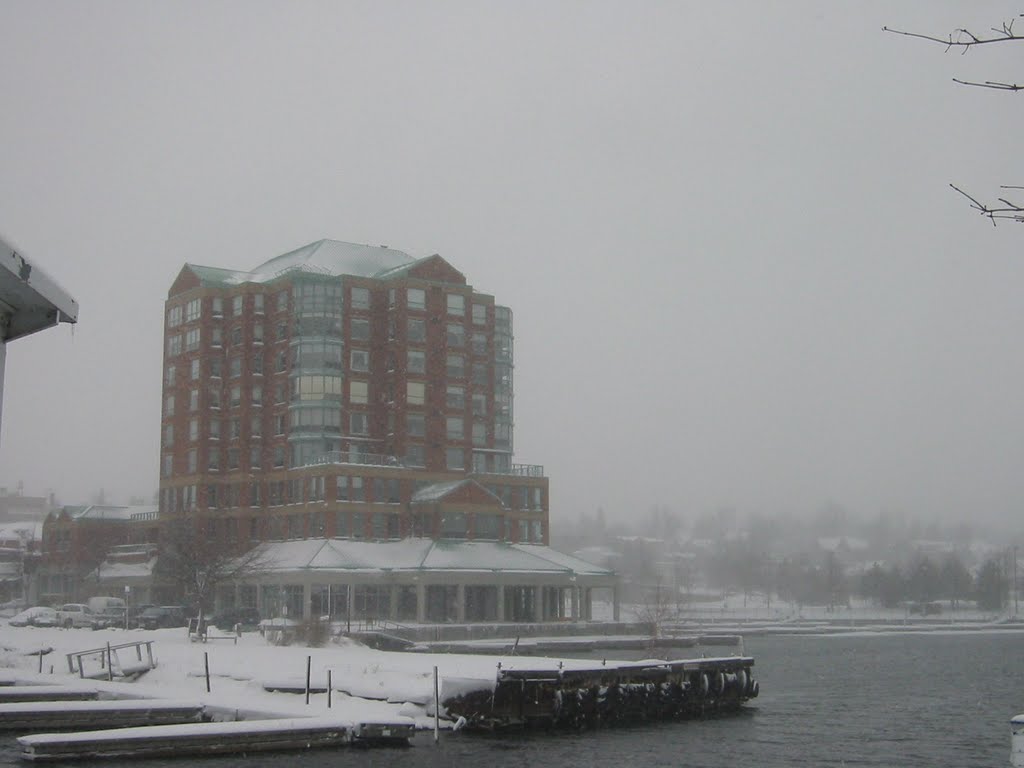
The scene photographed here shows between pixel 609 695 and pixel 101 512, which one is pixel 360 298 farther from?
pixel 609 695

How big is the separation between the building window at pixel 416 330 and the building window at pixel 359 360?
400cm

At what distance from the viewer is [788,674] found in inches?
2894

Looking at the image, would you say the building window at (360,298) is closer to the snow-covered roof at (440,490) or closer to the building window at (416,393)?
the building window at (416,393)

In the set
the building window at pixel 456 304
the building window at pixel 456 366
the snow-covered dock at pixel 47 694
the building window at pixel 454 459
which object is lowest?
the snow-covered dock at pixel 47 694

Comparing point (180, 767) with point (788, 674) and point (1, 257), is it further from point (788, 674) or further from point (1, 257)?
point (788, 674)

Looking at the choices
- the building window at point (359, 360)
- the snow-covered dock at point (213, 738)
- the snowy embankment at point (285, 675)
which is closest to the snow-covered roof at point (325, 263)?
the building window at point (359, 360)

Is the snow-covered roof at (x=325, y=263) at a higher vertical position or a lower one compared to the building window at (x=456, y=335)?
higher

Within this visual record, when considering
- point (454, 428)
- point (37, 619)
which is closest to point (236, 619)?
point (37, 619)

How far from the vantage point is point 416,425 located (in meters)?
106

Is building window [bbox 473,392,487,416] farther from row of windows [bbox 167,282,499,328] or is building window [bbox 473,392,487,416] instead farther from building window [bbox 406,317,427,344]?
building window [bbox 406,317,427,344]

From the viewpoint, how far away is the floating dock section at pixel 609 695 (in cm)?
4162

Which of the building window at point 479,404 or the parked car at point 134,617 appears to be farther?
the building window at point 479,404

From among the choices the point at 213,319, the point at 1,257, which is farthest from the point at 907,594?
the point at 1,257

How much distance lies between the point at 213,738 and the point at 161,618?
52181 millimetres
